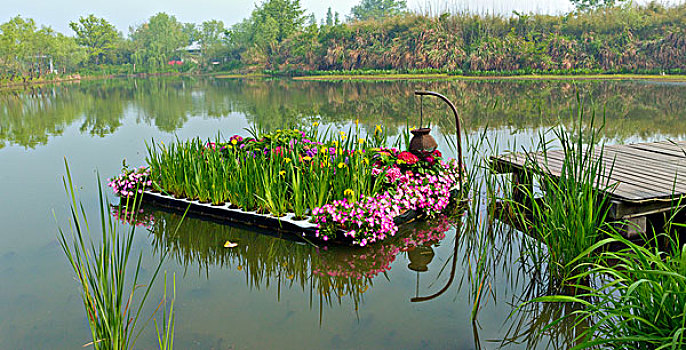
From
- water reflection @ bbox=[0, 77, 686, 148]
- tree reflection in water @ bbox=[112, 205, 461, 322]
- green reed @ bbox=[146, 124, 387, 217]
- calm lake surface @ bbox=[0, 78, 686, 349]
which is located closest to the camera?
calm lake surface @ bbox=[0, 78, 686, 349]

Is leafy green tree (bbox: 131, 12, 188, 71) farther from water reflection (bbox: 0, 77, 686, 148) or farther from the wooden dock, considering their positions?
the wooden dock

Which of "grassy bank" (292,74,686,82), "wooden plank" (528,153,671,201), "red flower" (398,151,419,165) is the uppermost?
"grassy bank" (292,74,686,82)

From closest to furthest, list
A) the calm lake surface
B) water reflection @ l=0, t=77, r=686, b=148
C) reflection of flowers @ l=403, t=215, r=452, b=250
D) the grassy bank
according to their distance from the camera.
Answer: the calm lake surface < reflection of flowers @ l=403, t=215, r=452, b=250 < water reflection @ l=0, t=77, r=686, b=148 < the grassy bank

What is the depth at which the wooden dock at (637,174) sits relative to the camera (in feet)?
11.3

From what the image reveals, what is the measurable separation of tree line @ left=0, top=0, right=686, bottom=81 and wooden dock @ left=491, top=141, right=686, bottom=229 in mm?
21139

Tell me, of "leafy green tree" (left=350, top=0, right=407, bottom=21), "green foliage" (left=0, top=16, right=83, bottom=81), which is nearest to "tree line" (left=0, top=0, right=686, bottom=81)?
"green foliage" (left=0, top=16, right=83, bottom=81)

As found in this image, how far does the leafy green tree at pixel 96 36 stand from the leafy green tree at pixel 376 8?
27061 mm

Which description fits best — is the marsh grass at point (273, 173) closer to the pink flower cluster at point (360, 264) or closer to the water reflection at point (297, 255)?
the water reflection at point (297, 255)

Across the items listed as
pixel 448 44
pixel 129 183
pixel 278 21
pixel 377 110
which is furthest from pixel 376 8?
pixel 129 183

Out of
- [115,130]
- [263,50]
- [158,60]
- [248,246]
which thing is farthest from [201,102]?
[158,60]

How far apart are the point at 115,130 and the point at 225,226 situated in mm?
7914

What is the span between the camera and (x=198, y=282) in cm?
340

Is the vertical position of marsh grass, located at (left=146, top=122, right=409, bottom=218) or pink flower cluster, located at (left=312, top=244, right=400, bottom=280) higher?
marsh grass, located at (left=146, top=122, right=409, bottom=218)

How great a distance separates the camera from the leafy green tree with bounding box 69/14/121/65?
165 ft
